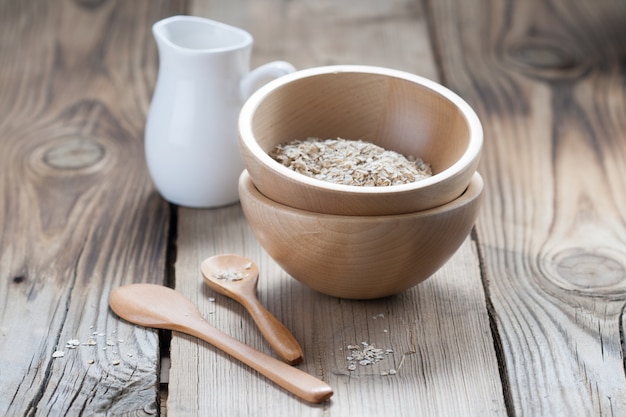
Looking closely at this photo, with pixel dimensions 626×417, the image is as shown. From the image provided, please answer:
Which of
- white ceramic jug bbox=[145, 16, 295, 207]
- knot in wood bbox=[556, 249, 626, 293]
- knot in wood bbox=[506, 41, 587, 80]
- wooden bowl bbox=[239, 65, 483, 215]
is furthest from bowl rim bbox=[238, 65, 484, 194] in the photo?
knot in wood bbox=[506, 41, 587, 80]

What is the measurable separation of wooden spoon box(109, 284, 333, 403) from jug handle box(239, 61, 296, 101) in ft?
0.95

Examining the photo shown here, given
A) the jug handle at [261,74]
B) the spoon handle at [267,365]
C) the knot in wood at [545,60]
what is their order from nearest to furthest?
the spoon handle at [267,365] → the jug handle at [261,74] → the knot in wood at [545,60]

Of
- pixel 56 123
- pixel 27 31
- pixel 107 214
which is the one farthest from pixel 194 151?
pixel 27 31

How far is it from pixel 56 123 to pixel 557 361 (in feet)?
2.68

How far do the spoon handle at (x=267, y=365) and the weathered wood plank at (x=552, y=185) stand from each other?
18 centimetres

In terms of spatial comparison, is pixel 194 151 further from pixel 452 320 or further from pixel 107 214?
pixel 452 320

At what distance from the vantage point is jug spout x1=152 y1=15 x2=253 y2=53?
3.71ft

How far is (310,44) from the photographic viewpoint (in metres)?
1.58

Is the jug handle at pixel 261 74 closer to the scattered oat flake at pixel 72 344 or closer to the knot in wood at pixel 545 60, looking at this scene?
the scattered oat flake at pixel 72 344

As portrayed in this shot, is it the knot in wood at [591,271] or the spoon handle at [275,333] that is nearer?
the spoon handle at [275,333]

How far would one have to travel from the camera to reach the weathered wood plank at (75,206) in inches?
34.3

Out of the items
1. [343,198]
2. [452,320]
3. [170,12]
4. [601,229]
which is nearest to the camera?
[343,198]

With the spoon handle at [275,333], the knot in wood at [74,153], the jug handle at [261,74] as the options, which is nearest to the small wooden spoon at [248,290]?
the spoon handle at [275,333]

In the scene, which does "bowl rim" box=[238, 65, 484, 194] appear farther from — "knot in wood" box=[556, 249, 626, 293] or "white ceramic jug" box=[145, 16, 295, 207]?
"knot in wood" box=[556, 249, 626, 293]
